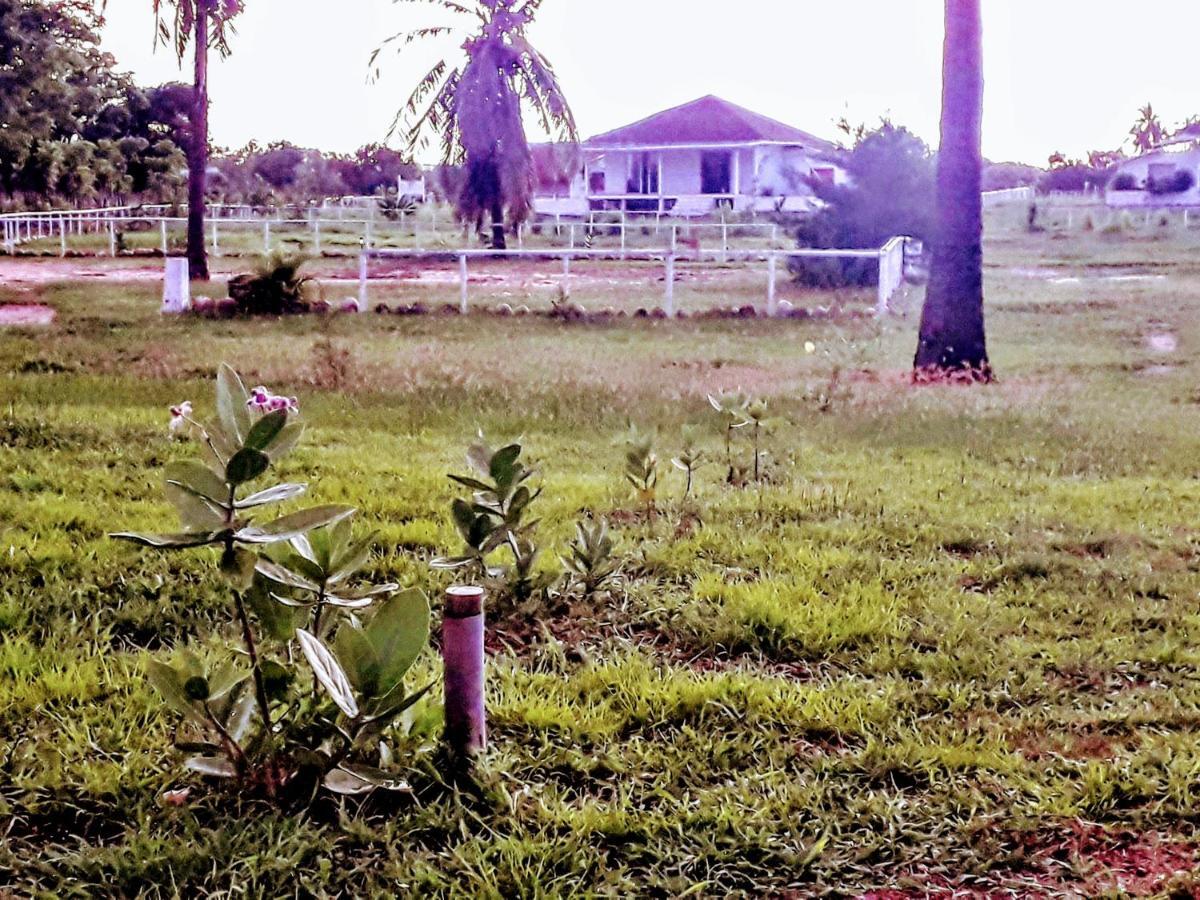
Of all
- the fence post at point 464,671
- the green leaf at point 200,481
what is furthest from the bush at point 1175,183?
the green leaf at point 200,481

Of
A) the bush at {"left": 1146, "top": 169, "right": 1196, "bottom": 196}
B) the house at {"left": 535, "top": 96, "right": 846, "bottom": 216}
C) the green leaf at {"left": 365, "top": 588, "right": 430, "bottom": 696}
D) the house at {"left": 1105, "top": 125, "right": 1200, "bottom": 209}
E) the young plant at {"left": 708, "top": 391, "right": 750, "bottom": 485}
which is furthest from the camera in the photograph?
the bush at {"left": 1146, "top": 169, "right": 1196, "bottom": 196}

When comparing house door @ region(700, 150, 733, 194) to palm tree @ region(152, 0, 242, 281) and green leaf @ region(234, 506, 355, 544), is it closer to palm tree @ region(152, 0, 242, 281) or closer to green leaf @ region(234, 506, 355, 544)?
palm tree @ region(152, 0, 242, 281)

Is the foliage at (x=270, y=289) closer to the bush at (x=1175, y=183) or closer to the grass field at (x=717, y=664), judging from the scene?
the grass field at (x=717, y=664)

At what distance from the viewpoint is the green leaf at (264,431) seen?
2102mm

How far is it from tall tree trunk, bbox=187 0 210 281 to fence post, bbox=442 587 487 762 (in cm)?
1281

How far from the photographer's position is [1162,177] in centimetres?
3819

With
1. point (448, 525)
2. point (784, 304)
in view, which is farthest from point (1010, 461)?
point (784, 304)

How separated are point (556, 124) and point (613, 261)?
2491 millimetres

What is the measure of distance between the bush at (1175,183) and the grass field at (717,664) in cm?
3350

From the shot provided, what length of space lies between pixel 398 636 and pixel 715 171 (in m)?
32.3

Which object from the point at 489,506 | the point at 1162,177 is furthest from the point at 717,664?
the point at 1162,177

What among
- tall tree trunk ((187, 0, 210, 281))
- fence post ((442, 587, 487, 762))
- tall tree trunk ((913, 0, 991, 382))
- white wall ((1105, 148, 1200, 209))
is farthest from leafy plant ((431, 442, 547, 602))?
white wall ((1105, 148, 1200, 209))

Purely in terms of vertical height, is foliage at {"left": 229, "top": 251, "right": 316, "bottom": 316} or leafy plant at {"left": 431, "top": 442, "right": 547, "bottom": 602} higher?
foliage at {"left": 229, "top": 251, "right": 316, "bottom": 316}

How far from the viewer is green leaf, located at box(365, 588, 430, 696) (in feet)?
7.29
